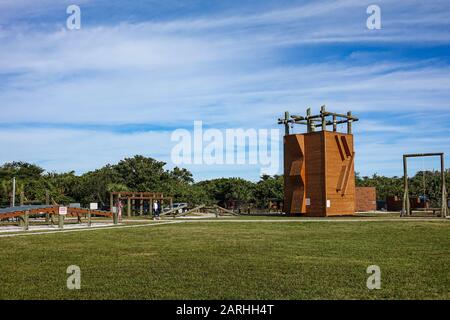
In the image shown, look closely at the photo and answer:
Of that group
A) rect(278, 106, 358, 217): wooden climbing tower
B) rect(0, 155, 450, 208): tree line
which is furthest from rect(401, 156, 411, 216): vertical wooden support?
rect(0, 155, 450, 208): tree line

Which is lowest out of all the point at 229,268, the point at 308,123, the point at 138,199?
the point at 229,268

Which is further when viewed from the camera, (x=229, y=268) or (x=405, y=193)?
(x=405, y=193)

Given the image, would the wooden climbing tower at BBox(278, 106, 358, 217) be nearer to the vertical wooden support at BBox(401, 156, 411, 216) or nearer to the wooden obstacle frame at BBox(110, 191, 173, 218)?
the vertical wooden support at BBox(401, 156, 411, 216)

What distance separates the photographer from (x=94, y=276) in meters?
10.1

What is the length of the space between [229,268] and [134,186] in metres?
49.3

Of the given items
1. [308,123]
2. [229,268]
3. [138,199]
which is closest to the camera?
[229,268]

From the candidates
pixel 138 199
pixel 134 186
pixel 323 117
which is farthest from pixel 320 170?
pixel 134 186

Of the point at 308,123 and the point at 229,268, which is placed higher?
the point at 308,123

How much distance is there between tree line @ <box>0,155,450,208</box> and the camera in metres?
48.8

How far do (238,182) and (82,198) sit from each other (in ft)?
77.8

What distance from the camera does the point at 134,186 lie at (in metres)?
59.0

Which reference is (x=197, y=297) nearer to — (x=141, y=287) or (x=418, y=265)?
(x=141, y=287)

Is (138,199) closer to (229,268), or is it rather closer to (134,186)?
(134,186)
